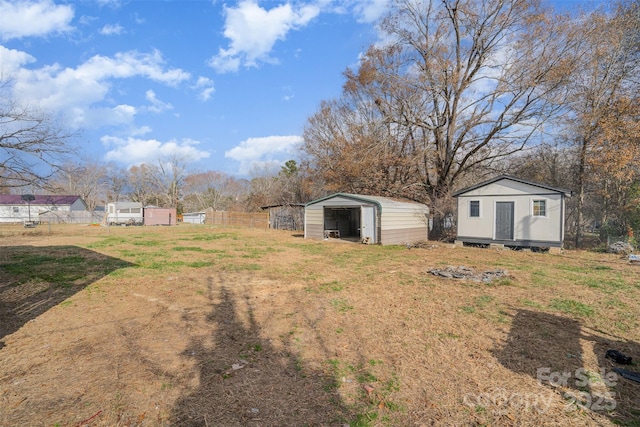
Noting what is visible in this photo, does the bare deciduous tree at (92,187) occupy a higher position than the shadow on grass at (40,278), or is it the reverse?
the bare deciduous tree at (92,187)

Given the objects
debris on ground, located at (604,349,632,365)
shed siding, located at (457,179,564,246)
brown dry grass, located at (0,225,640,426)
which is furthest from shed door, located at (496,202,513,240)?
debris on ground, located at (604,349,632,365)

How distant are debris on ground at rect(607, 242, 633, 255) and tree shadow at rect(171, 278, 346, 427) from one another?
15817mm

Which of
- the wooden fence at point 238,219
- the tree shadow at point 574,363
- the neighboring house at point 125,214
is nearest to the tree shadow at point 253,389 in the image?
the tree shadow at point 574,363

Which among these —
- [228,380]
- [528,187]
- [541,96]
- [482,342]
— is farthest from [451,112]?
[228,380]

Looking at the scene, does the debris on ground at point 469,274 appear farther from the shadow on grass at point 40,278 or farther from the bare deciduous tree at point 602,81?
the bare deciduous tree at point 602,81

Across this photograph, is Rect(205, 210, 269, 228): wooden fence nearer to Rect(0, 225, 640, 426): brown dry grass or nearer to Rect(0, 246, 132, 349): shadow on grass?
Rect(0, 246, 132, 349): shadow on grass

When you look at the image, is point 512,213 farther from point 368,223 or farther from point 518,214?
point 368,223

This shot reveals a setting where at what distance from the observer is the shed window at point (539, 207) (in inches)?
521

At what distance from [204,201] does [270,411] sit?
2202 inches

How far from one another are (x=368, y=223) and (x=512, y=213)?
6.50m

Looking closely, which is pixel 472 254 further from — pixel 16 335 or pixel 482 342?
pixel 16 335

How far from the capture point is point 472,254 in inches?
499

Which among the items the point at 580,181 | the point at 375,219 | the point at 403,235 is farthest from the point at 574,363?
the point at 580,181

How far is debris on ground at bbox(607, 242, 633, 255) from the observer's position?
13.1 metres
